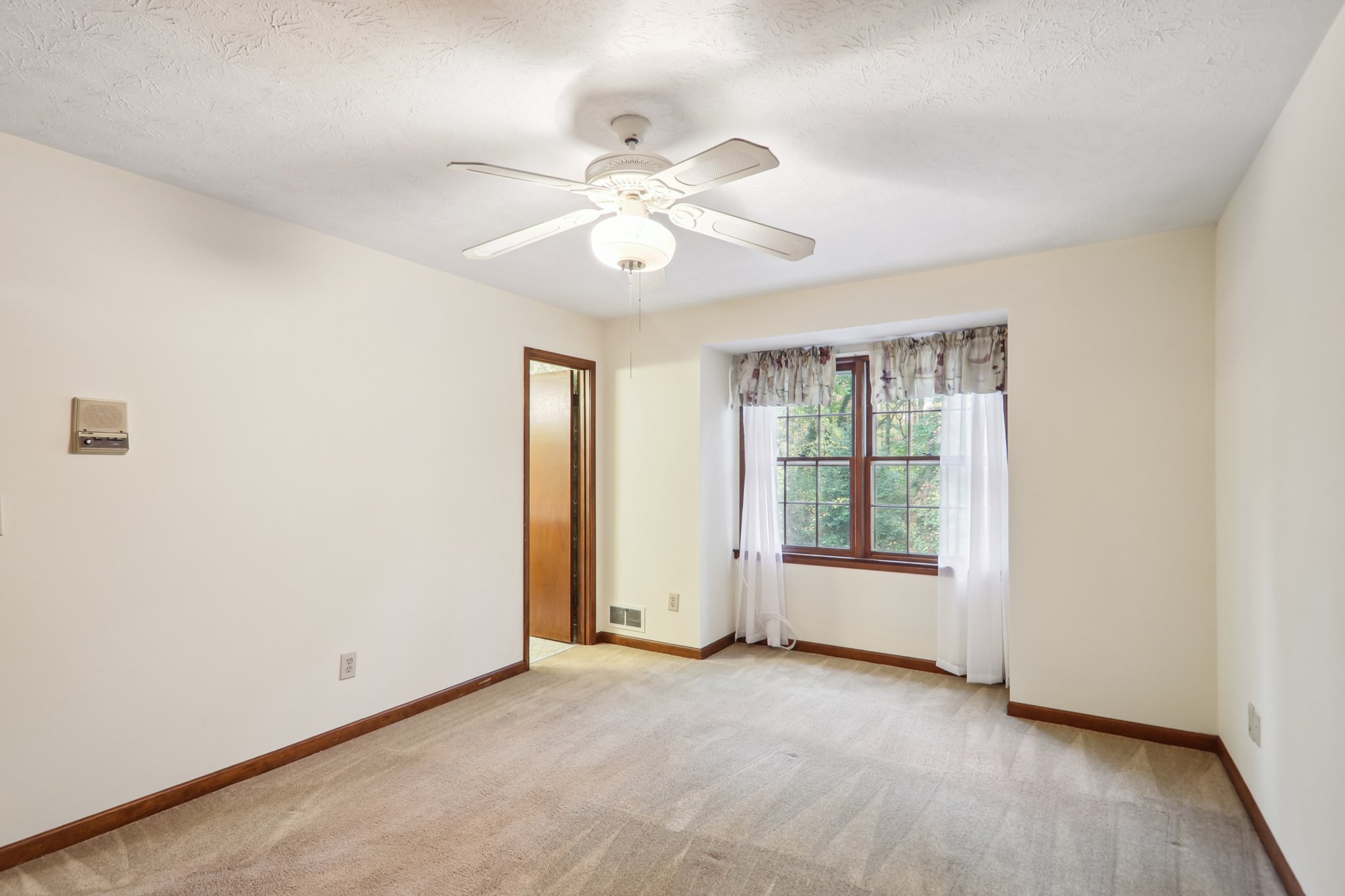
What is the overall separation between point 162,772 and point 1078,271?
4.55m

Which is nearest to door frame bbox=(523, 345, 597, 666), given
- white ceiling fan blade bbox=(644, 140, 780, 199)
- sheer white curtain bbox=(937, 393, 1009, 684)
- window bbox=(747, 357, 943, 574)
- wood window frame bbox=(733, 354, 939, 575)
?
window bbox=(747, 357, 943, 574)

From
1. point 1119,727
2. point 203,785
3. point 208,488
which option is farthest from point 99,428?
point 1119,727

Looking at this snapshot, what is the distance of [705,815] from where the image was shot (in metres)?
2.59

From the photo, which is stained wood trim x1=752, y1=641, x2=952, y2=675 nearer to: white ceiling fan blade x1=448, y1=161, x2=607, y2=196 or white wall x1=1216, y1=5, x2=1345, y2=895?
white wall x1=1216, y1=5, x2=1345, y2=895

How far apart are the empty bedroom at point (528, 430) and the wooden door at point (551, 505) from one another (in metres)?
0.66

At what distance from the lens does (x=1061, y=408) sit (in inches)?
136

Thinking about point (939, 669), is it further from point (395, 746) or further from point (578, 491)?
point (395, 746)

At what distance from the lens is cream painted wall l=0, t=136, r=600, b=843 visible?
233 centimetres

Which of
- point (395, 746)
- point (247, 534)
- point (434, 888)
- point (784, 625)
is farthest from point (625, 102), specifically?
point (784, 625)

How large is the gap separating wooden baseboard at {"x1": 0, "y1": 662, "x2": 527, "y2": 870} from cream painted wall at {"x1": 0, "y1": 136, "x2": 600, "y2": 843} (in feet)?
0.13

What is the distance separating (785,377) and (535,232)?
2720 millimetres

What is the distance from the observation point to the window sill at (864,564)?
14.5ft

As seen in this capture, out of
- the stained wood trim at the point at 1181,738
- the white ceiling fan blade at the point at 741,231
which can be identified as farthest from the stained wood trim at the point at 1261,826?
the white ceiling fan blade at the point at 741,231

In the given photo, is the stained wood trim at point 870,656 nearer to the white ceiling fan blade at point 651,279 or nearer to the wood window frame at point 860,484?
the wood window frame at point 860,484
